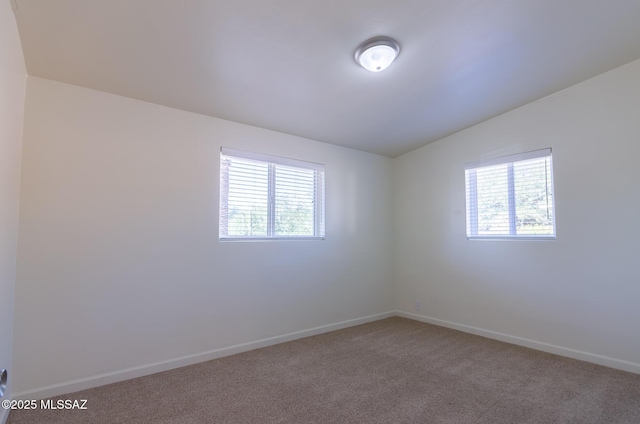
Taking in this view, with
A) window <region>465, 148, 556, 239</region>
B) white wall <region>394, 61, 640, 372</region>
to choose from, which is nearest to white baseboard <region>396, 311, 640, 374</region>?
white wall <region>394, 61, 640, 372</region>

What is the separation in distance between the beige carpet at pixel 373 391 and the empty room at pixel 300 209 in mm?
22

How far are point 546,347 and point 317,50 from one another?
3622 millimetres

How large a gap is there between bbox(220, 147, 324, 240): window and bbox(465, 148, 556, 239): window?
1.92m

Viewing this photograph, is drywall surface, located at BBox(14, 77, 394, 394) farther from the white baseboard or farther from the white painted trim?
the white baseboard

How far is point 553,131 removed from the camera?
3.37 m

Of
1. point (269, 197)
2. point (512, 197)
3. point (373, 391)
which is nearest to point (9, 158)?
point (269, 197)

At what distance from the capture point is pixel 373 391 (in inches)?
97.2

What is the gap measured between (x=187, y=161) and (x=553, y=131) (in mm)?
3719

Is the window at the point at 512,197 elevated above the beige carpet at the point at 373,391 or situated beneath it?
elevated above

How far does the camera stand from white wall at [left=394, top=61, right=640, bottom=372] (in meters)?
2.91

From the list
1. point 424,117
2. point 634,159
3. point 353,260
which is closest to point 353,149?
point 424,117

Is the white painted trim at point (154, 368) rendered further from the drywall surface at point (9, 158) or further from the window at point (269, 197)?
the window at point (269, 197)

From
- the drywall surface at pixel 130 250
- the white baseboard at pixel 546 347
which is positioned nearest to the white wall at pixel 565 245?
the white baseboard at pixel 546 347

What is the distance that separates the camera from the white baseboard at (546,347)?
2861 mm
